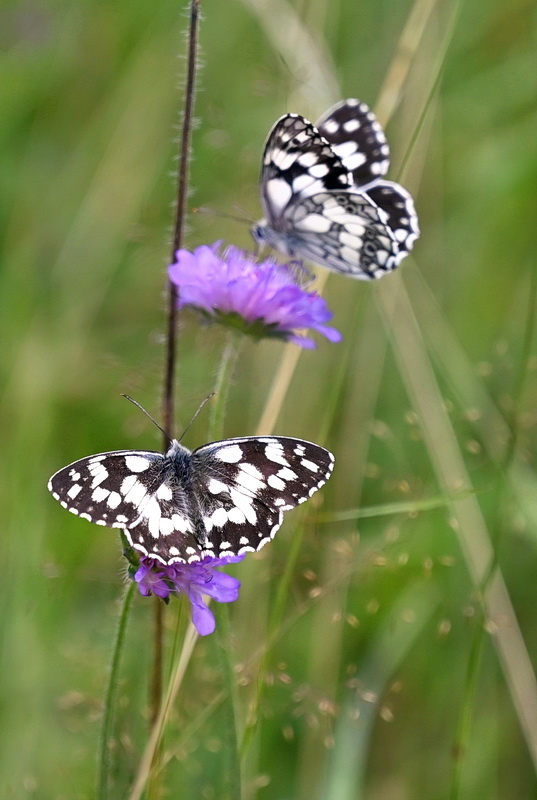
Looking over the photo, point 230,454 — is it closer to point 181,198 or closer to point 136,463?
point 136,463

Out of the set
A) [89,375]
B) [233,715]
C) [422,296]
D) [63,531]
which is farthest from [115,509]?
[422,296]

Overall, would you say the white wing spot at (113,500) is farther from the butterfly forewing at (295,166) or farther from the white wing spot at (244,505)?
the butterfly forewing at (295,166)

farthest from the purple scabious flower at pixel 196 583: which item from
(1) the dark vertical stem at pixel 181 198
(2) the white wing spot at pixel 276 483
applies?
(1) the dark vertical stem at pixel 181 198

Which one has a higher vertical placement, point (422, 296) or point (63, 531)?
point (422, 296)

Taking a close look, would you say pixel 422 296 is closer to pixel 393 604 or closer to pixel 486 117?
pixel 486 117

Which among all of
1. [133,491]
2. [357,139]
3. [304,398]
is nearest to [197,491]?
[133,491]
